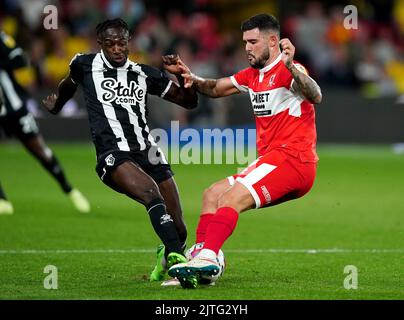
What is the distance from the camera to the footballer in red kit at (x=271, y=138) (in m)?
8.03

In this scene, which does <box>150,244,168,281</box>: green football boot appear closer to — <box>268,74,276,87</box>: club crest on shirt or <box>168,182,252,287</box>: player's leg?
<box>168,182,252,287</box>: player's leg

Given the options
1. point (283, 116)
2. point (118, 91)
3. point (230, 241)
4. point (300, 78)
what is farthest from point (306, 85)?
point (230, 241)

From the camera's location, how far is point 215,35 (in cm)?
2534

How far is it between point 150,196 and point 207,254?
780mm

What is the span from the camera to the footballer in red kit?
26.3 feet

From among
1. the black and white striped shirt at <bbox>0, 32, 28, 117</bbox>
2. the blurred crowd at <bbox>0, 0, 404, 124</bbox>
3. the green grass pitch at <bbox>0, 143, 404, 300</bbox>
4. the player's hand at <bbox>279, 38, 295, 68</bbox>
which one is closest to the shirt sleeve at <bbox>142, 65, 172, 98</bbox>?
the player's hand at <bbox>279, 38, 295, 68</bbox>

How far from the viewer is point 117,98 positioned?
28.5 ft

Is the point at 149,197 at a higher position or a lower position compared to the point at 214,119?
lower

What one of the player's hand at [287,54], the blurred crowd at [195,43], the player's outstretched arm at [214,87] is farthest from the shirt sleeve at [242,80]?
the blurred crowd at [195,43]

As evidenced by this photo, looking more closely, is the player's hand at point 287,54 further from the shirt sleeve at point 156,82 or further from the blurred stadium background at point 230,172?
the blurred stadium background at point 230,172

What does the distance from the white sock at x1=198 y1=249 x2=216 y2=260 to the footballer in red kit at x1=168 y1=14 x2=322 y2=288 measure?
0.07 metres

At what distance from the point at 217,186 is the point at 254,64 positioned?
1.07 m
